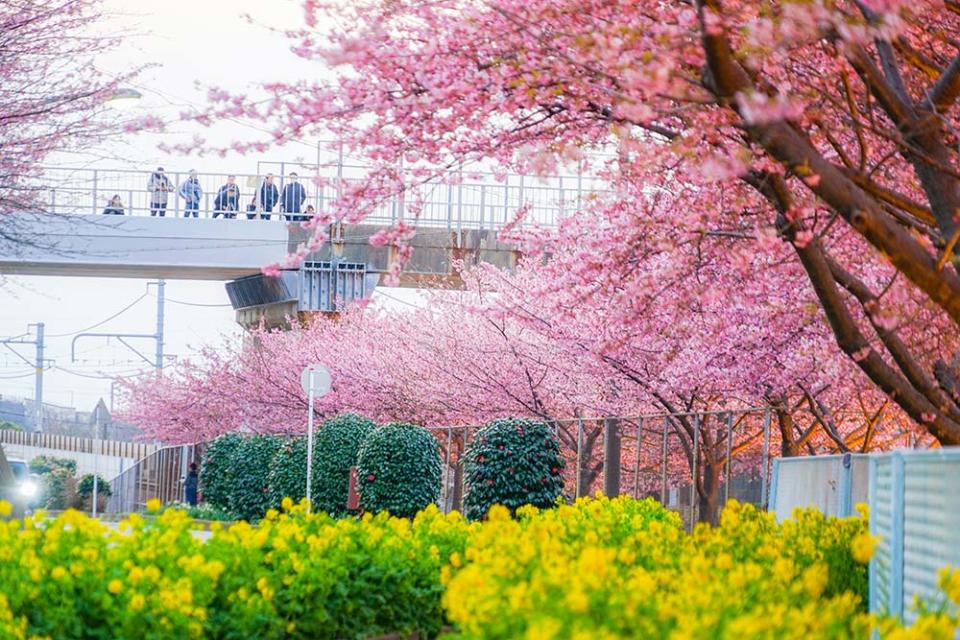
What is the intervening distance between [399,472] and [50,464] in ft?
123

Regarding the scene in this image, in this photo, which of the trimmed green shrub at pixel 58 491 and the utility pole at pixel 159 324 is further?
the utility pole at pixel 159 324

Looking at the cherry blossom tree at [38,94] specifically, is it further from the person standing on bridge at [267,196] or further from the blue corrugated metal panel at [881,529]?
the person standing on bridge at [267,196]

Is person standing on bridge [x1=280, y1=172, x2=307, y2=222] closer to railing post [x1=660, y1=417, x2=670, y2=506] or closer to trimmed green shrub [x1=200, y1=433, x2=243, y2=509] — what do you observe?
trimmed green shrub [x1=200, y1=433, x2=243, y2=509]

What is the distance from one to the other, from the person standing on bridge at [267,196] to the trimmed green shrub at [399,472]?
43.5 ft

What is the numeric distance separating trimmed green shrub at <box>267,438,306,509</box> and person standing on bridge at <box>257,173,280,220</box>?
363 inches

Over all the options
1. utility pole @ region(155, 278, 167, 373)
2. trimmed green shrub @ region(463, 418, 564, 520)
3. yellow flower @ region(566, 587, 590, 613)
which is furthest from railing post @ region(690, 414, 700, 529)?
utility pole @ region(155, 278, 167, 373)

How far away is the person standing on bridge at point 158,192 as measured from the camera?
34.6m

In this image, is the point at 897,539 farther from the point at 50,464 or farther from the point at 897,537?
the point at 50,464

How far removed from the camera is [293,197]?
35.7m

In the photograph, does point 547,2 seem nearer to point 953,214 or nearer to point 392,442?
point 953,214

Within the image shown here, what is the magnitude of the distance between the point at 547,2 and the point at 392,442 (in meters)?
15.1

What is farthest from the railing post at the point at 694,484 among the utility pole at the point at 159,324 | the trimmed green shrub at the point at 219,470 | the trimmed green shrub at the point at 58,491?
the utility pole at the point at 159,324

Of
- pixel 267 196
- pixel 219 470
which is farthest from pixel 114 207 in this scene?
pixel 219 470

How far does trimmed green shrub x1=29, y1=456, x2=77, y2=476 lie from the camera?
55.0 m
